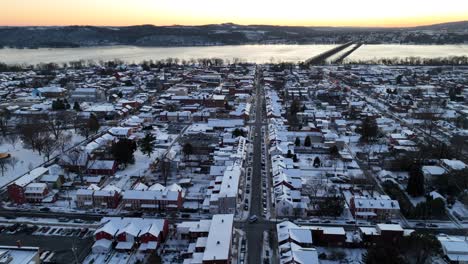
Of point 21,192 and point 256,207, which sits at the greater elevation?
point 21,192

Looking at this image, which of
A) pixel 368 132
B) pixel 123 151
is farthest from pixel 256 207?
pixel 368 132

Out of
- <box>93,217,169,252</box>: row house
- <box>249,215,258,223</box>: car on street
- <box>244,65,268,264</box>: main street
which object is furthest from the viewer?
<box>249,215,258,223</box>: car on street

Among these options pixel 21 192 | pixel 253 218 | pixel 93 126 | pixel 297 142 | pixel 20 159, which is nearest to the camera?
pixel 253 218

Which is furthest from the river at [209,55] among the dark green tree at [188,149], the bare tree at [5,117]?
the dark green tree at [188,149]

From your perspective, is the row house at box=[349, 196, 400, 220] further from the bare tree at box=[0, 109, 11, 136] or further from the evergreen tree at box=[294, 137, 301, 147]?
the bare tree at box=[0, 109, 11, 136]

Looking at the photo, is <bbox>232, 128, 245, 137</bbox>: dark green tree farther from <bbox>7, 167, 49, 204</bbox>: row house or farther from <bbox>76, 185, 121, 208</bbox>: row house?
<bbox>7, 167, 49, 204</bbox>: row house

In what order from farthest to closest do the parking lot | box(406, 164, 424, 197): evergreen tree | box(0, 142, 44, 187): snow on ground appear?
box(0, 142, 44, 187): snow on ground < box(406, 164, 424, 197): evergreen tree < the parking lot

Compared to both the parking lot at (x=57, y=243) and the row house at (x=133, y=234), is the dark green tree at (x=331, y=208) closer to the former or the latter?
the row house at (x=133, y=234)

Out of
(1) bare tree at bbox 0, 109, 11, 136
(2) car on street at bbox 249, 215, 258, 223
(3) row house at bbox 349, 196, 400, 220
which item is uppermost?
(1) bare tree at bbox 0, 109, 11, 136

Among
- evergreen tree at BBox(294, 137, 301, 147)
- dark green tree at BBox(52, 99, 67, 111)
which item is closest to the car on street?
evergreen tree at BBox(294, 137, 301, 147)

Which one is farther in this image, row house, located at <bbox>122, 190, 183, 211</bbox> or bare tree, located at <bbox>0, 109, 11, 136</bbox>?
bare tree, located at <bbox>0, 109, 11, 136</bbox>

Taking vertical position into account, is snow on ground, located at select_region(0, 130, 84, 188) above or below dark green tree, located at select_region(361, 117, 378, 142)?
below

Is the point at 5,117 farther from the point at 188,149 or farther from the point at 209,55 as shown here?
the point at 209,55
